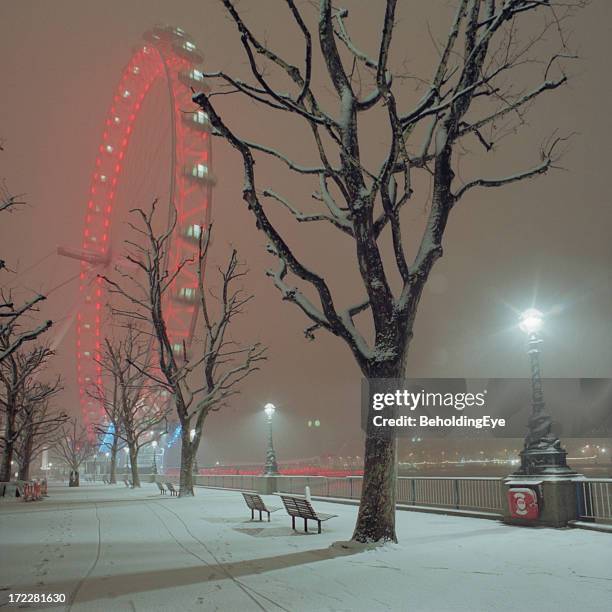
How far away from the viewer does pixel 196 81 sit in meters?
47.4

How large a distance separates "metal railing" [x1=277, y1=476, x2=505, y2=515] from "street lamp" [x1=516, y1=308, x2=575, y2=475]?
0.92m

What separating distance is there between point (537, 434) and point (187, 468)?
1774 cm

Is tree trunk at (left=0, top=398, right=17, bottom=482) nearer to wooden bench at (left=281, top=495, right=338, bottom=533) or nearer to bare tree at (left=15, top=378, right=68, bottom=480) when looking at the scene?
bare tree at (left=15, top=378, right=68, bottom=480)

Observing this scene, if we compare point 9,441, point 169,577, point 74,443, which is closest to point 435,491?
point 169,577

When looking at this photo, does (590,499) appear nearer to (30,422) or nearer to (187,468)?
(187,468)

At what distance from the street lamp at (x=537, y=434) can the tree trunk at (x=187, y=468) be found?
16.5 m

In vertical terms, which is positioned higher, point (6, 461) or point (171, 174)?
point (171, 174)

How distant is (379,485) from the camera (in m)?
10.8

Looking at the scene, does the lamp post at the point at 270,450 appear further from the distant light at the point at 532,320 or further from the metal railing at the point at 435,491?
the distant light at the point at 532,320

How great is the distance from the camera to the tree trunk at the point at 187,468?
27469 millimetres

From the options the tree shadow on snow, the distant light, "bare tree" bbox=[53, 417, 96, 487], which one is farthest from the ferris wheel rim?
the tree shadow on snow

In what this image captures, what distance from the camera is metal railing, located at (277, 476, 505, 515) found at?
16.4m

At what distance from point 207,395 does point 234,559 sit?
20.0m

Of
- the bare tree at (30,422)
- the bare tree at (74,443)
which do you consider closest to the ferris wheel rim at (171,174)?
the bare tree at (30,422)
